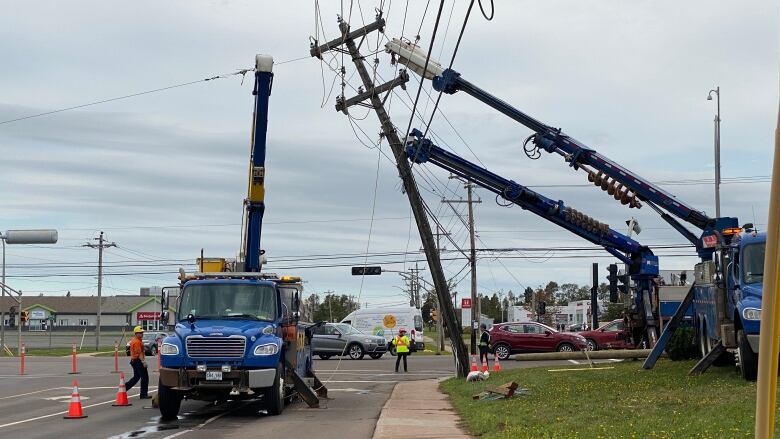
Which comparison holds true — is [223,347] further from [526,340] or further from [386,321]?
[386,321]

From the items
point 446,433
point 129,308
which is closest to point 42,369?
point 446,433

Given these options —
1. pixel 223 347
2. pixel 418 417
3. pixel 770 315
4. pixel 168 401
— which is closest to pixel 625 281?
pixel 418 417

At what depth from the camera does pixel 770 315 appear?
3.86 metres

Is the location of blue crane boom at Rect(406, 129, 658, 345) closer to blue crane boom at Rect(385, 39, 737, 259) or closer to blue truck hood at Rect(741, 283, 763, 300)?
blue crane boom at Rect(385, 39, 737, 259)

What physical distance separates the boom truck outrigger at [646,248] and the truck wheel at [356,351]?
1301cm

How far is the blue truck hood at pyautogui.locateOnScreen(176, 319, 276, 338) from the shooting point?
16.5 m

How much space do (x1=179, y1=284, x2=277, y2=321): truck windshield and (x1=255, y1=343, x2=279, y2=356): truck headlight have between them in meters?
0.90

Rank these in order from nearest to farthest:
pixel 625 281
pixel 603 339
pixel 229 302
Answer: pixel 229 302 < pixel 625 281 < pixel 603 339

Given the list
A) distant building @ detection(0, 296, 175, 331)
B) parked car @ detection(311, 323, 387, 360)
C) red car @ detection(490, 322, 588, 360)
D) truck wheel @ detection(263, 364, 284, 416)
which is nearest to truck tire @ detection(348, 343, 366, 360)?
parked car @ detection(311, 323, 387, 360)

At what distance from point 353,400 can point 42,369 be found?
815 inches

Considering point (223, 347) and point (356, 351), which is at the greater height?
point (223, 347)

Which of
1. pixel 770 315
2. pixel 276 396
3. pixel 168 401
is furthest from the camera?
pixel 276 396

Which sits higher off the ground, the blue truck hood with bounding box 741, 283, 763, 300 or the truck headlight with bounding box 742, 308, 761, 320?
the blue truck hood with bounding box 741, 283, 763, 300

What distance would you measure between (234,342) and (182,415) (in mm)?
Result: 2505
